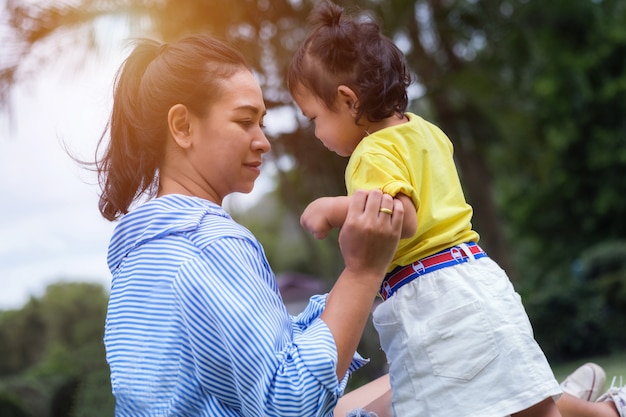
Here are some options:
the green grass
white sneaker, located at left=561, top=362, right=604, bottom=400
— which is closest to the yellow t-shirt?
white sneaker, located at left=561, top=362, right=604, bottom=400

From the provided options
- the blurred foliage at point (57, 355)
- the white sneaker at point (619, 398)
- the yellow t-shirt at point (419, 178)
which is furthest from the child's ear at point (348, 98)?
the blurred foliage at point (57, 355)

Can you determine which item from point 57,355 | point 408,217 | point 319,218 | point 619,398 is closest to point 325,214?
point 319,218

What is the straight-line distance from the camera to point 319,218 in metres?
2.22

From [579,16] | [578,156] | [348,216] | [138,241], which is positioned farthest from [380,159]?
[578,156]

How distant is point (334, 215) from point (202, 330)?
51 cm

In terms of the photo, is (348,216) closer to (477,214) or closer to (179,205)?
(179,205)

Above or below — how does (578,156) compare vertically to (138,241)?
below

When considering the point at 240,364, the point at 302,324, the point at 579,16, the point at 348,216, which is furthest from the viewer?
the point at 579,16

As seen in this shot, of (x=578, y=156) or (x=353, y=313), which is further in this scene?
(x=578, y=156)

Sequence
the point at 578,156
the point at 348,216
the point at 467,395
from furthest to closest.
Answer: the point at 578,156, the point at 467,395, the point at 348,216

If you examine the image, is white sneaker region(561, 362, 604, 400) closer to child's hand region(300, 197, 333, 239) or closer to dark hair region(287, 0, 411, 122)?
dark hair region(287, 0, 411, 122)

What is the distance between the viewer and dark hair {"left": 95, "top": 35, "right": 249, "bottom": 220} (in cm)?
227

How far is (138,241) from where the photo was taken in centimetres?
209

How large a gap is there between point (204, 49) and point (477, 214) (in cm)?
1064
